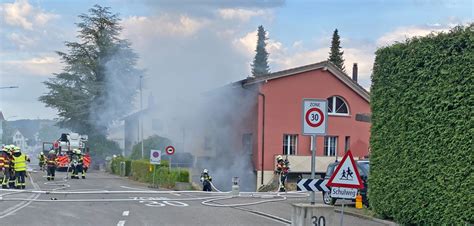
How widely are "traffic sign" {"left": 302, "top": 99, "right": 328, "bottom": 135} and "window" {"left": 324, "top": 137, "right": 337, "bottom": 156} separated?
2871 centimetres

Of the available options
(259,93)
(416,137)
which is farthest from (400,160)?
(259,93)

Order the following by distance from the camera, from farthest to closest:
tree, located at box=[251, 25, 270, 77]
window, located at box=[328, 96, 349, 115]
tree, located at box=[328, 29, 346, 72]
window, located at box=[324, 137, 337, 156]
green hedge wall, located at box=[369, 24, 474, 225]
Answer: tree, located at box=[251, 25, 270, 77], tree, located at box=[328, 29, 346, 72], window, located at box=[328, 96, 349, 115], window, located at box=[324, 137, 337, 156], green hedge wall, located at box=[369, 24, 474, 225]

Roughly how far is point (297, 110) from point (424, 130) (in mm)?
26712

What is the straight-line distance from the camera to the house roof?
40.6m

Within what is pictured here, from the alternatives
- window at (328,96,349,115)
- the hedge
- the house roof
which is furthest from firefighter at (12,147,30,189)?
window at (328,96,349,115)

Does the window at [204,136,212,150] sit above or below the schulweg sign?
above

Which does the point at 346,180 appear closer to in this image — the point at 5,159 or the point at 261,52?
the point at 5,159

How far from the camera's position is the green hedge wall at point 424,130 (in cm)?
1374

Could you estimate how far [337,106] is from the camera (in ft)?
140

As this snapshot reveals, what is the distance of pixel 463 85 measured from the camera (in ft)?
45.4

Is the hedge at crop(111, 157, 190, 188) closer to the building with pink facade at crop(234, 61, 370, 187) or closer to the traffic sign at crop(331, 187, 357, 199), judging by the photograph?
the building with pink facade at crop(234, 61, 370, 187)

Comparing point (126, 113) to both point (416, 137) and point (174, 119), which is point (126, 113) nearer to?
point (174, 119)

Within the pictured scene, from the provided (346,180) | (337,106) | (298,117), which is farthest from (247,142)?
(346,180)

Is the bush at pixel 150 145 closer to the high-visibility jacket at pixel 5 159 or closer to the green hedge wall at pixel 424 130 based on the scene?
the high-visibility jacket at pixel 5 159
